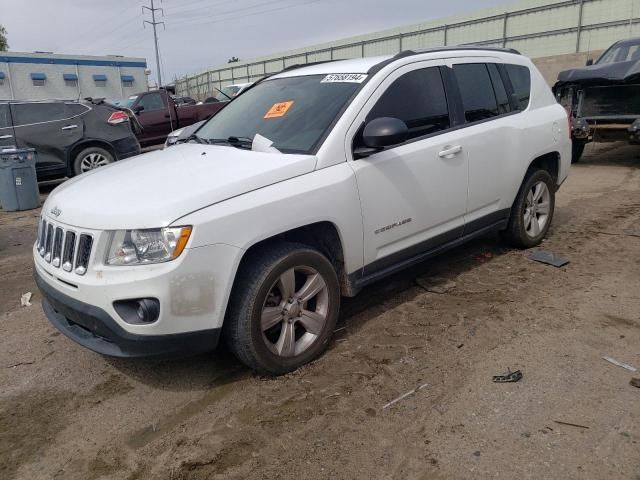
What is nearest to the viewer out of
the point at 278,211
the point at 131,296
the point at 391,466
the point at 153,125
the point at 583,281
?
the point at 391,466

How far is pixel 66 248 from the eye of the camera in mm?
2879

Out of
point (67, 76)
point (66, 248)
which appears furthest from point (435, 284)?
point (67, 76)

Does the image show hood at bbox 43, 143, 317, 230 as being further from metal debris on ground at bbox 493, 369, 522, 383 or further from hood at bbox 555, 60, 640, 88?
hood at bbox 555, 60, 640, 88

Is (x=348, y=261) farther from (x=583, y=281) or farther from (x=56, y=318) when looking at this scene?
(x=583, y=281)

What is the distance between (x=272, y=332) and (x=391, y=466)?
1093 millimetres

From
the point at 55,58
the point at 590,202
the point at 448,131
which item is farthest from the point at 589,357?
the point at 55,58

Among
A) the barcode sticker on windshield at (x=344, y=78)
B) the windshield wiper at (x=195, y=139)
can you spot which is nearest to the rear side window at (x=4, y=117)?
the windshield wiper at (x=195, y=139)

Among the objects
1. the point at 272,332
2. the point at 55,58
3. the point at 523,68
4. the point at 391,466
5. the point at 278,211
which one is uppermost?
the point at 55,58

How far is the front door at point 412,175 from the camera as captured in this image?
343 cm

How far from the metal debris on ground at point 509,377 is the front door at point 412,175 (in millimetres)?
1048

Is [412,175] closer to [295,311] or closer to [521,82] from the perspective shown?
[295,311]

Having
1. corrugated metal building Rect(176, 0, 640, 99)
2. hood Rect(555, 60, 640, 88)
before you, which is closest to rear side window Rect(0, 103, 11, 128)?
hood Rect(555, 60, 640, 88)

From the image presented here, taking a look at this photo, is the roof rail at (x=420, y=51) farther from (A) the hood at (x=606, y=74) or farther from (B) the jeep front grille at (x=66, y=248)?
(A) the hood at (x=606, y=74)

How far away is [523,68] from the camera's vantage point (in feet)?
16.3
